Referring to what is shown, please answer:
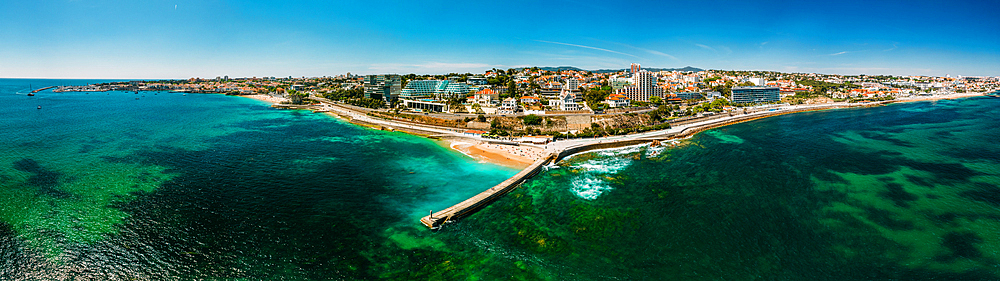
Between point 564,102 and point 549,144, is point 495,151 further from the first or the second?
point 564,102

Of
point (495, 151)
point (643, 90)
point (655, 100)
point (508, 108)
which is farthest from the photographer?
point (643, 90)

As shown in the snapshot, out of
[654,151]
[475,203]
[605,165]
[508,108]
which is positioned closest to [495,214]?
[475,203]

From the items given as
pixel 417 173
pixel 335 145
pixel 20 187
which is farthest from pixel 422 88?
pixel 20 187

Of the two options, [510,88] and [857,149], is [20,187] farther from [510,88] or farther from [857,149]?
[857,149]

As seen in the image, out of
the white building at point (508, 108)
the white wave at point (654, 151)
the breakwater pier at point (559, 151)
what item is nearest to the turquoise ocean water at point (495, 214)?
the white wave at point (654, 151)

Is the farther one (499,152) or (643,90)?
(643,90)

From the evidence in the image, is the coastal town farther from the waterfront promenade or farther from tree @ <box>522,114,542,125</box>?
the waterfront promenade
